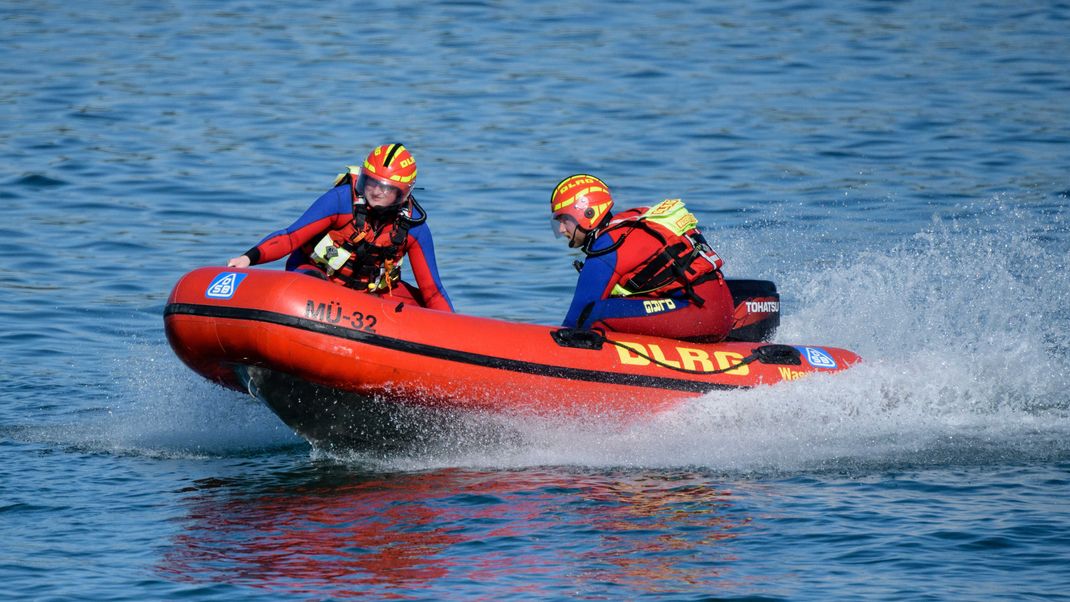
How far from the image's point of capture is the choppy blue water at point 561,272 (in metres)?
6.59

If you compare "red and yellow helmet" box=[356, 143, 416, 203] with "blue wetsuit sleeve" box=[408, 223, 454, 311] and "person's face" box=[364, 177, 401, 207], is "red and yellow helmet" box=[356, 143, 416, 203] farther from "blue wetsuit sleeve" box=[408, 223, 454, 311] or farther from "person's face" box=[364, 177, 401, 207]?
"blue wetsuit sleeve" box=[408, 223, 454, 311]

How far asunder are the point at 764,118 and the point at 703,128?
0.85 m

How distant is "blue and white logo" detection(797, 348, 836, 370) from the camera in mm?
8367

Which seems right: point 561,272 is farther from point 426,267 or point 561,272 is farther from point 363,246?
point 363,246

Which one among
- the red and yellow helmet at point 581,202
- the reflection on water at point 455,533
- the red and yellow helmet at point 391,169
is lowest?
the reflection on water at point 455,533

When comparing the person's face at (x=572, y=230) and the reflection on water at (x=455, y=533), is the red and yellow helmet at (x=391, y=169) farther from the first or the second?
the reflection on water at (x=455, y=533)

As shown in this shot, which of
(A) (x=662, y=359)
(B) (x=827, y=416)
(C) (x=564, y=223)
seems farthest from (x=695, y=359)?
(C) (x=564, y=223)

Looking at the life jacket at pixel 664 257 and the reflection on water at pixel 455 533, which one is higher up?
the life jacket at pixel 664 257

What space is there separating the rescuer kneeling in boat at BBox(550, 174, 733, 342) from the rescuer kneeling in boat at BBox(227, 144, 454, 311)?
81cm

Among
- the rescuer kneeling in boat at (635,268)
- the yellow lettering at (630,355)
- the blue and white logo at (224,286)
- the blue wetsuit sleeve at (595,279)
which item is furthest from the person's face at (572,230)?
the blue and white logo at (224,286)

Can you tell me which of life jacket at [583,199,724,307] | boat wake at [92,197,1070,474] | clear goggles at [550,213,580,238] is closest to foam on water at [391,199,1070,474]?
boat wake at [92,197,1070,474]

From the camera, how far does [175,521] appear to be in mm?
7047

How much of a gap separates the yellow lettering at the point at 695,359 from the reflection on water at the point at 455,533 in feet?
2.23

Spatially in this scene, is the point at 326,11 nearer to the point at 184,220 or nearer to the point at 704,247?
the point at 184,220
